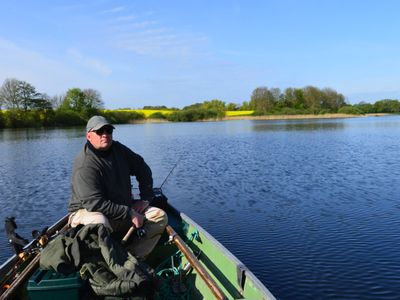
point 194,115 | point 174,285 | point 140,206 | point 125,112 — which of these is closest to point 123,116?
point 125,112

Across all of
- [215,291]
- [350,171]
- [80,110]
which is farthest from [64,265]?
[80,110]

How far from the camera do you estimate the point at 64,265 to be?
3961 millimetres

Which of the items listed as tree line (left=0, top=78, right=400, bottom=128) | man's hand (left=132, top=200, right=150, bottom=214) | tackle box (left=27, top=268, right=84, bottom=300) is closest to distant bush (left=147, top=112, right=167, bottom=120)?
tree line (left=0, top=78, right=400, bottom=128)

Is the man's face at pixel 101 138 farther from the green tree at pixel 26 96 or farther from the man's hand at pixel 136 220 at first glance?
the green tree at pixel 26 96

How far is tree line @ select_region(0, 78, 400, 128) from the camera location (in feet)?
226

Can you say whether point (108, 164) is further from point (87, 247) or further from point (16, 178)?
point (16, 178)

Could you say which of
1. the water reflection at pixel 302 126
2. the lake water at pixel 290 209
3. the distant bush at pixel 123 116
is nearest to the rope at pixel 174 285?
the lake water at pixel 290 209

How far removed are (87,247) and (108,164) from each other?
0.99 m

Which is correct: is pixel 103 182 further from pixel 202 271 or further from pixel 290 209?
pixel 290 209

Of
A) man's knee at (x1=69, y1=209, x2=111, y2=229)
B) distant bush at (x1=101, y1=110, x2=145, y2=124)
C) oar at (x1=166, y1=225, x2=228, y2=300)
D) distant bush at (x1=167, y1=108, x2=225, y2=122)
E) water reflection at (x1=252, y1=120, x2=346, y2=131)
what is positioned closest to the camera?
oar at (x1=166, y1=225, x2=228, y2=300)

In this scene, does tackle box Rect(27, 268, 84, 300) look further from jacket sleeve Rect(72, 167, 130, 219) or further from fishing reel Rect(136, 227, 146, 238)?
fishing reel Rect(136, 227, 146, 238)

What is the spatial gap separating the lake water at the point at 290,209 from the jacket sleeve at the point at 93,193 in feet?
10.1

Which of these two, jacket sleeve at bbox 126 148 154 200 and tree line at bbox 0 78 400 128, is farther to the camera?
tree line at bbox 0 78 400 128

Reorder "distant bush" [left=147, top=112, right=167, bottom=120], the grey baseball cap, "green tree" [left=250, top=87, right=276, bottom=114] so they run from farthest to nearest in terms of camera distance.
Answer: "green tree" [left=250, top=87, right=276, bottom=114]
"distant bush" [left=147, top=112, right=167, bottom=120]
the grey baseball cap
